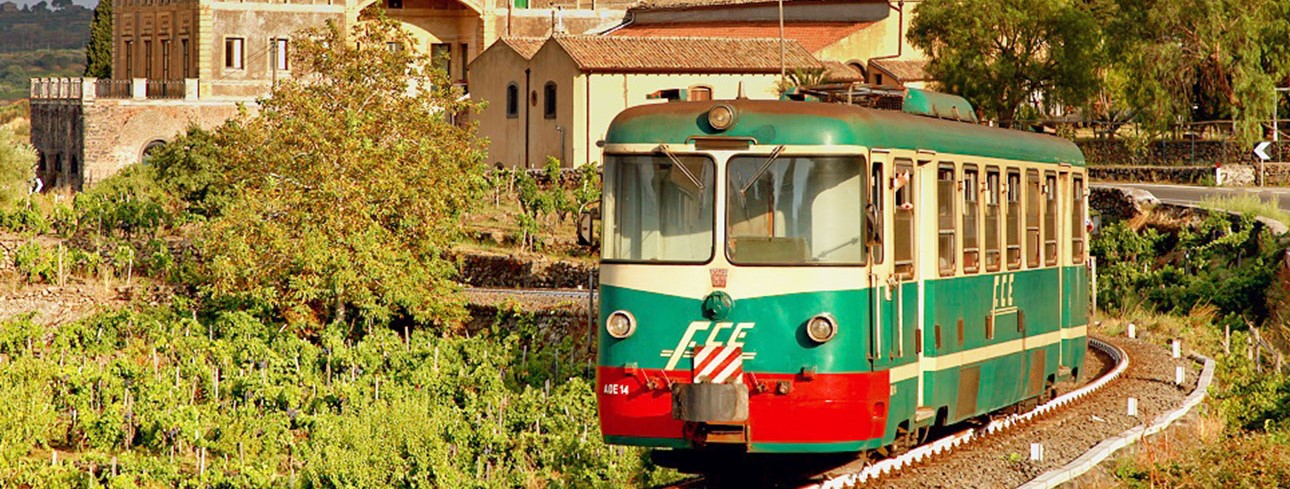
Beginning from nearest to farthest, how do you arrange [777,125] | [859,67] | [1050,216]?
[777,125] < [1050,216] < [859,67]

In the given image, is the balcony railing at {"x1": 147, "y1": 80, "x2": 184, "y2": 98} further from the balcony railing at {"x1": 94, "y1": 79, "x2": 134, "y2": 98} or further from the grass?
the grass

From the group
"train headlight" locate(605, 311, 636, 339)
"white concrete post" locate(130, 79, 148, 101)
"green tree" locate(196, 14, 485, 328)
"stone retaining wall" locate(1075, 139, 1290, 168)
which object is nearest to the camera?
"train headlight" locate(605, 311, 636, 339)

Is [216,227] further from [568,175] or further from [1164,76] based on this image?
[1164,76]

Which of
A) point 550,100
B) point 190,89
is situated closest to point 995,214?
point 550,100

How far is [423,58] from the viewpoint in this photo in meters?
38.8

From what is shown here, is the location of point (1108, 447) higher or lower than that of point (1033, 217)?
lower

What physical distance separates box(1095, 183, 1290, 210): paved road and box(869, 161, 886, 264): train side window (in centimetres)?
2717

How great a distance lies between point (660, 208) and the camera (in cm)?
1466

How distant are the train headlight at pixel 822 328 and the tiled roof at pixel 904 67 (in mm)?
45452

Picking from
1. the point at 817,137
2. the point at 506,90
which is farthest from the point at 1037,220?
the point at 506,90

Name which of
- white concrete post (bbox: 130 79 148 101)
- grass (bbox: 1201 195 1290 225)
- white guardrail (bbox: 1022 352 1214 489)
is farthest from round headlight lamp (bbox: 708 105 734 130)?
white concrete post (bbox: 130 79 148 101)

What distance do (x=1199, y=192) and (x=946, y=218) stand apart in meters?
32.0

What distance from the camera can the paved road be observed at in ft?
139

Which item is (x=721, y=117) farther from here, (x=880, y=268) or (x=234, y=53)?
(x=234, y=53)
